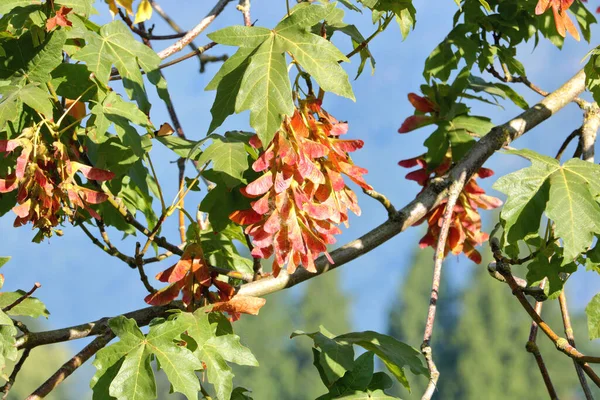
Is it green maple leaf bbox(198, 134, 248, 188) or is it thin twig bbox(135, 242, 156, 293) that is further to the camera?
thin twig bbox(135, 242, 156, 293)

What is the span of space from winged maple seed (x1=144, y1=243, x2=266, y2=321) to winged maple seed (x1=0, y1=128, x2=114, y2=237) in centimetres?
20

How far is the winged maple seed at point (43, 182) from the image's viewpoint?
4.29 feet

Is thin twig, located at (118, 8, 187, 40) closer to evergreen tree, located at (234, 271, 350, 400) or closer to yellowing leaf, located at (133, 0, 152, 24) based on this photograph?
yellowing leaf, located at (133, 0, 152, 24)

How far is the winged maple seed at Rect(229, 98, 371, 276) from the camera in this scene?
1243 mm

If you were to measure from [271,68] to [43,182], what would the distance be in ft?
1.52

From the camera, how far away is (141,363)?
1255mm

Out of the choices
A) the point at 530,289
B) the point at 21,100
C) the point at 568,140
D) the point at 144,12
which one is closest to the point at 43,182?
the point at 21,100

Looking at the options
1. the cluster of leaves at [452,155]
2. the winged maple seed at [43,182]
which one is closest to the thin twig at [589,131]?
the cluster of leaves at [452,155]

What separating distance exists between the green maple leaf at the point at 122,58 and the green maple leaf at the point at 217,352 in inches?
18.5

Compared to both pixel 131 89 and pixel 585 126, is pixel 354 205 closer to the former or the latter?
pixel 131 89

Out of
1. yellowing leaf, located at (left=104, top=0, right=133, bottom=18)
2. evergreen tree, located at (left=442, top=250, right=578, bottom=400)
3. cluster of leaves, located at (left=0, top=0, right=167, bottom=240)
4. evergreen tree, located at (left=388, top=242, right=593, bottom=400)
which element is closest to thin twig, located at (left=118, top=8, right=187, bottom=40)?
yellowing leaf, located at (left=104, top=0, right=133, bottom=18)

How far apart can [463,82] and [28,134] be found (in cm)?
127

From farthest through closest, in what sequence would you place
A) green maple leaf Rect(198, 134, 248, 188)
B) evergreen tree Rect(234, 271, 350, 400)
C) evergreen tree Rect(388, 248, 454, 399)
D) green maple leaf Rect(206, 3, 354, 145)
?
1. evergreen tree Rect(388, 248, 454, 399)
2. evergreen tree Rect(234, 271, 350, 400)
3. green maple leaf Rect(198, 134, 248, 188)
4. green maple leaf Rect(206, 3, 354, 145)

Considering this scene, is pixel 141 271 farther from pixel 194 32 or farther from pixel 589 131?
pixel 589 131
